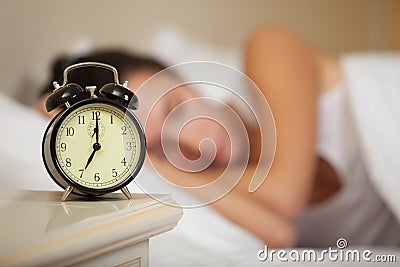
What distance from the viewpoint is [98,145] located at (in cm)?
53

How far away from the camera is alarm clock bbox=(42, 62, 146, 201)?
52 centimetres

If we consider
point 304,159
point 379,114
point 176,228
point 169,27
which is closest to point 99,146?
point 176,228

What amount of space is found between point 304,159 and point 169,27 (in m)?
0.65

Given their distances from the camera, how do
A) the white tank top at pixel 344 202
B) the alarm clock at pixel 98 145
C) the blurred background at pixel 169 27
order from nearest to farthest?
the alarm clock at pixel 98 145, the white tank top at pixel 344 202, the blurred background at pixel 169 27

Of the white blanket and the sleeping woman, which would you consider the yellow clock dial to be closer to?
the sleeping woman

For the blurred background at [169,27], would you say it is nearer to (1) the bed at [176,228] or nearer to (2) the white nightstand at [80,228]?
(1) the bed at [176,228]

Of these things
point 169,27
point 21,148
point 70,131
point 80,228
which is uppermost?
point 169,27

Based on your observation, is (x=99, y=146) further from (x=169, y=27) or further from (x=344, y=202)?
(x=169, y=27)

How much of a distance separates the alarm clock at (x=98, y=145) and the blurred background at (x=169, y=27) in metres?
0.91

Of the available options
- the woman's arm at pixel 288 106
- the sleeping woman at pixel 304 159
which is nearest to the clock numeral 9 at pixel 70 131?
the sleeping woman at pixel 304 159

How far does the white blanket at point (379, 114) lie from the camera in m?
1.21

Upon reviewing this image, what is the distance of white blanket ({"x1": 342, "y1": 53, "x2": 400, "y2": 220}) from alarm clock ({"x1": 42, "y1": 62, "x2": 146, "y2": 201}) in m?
0.74

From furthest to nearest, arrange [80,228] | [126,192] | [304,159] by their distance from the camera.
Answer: [304,159] → [126,192] → [80,228]

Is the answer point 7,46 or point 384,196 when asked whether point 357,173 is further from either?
point 7,46
